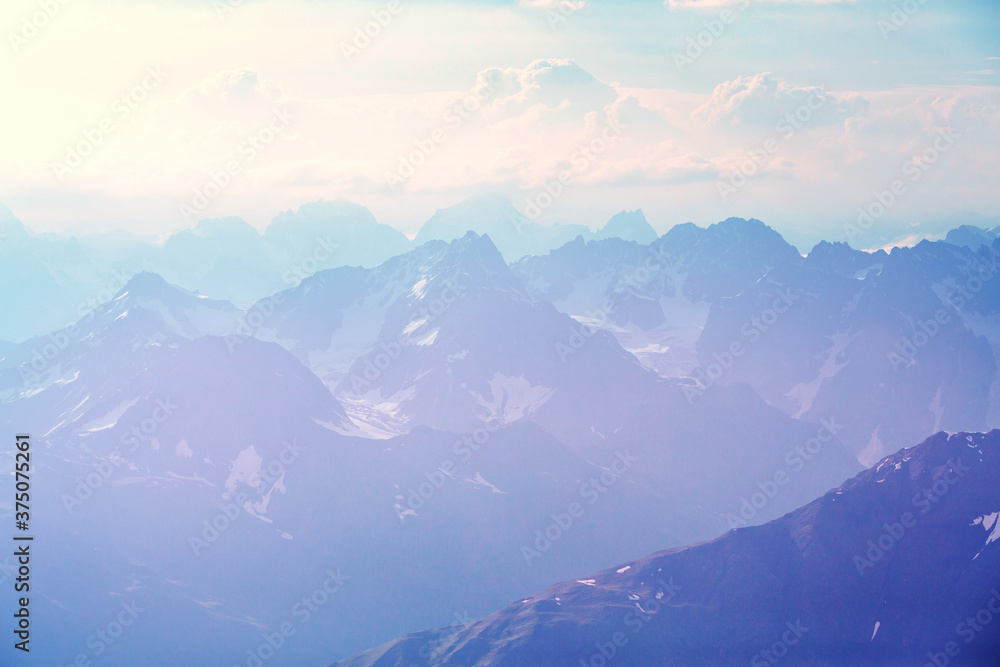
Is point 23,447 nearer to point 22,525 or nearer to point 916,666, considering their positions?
point 22,525

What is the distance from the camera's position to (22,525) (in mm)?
127000

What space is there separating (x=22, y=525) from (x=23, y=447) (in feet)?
32.4

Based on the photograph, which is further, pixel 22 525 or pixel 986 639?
pixel 986 639

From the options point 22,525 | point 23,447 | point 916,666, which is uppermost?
point 23,447

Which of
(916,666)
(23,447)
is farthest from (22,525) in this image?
(916,666)

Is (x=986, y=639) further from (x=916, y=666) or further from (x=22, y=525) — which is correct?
(x=22, y=525)

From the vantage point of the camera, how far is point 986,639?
649 ft

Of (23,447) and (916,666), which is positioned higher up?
(23,447)

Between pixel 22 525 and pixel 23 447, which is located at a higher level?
pixel 23 447

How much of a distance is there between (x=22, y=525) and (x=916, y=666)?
165 m

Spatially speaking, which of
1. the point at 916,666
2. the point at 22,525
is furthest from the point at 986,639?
the point at 22,525

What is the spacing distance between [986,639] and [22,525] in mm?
175002

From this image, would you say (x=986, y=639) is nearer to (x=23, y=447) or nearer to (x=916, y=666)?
(x=916, y=666)

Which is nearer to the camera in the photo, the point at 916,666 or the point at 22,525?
the point at 22,525
